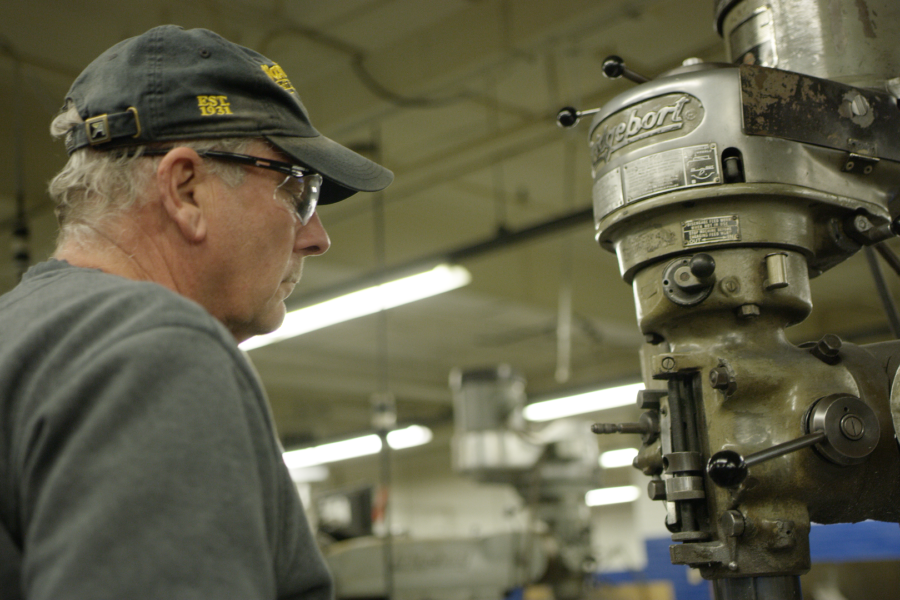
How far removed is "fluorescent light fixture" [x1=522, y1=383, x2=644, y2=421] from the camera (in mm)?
6988

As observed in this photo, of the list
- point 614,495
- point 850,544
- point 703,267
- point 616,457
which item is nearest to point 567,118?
point 703,267

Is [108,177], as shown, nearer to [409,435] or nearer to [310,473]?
[409,435]

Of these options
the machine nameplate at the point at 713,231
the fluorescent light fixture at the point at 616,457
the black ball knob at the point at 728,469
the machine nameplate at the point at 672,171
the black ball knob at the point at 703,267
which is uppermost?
the fluorescent light fixture at the point at 616,457

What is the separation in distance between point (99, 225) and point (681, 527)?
29.4 inches

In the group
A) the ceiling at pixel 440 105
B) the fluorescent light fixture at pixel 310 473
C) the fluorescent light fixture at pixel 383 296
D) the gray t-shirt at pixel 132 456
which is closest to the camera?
the gray t-shirt at pixel 132 456

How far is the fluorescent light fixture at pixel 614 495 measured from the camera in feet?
55.2

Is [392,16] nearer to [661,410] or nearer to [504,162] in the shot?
[504,162]

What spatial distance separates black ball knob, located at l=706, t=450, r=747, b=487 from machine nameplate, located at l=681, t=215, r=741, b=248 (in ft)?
0.90

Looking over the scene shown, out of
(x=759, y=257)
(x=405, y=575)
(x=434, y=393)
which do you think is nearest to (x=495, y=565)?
(x=405, y=575)

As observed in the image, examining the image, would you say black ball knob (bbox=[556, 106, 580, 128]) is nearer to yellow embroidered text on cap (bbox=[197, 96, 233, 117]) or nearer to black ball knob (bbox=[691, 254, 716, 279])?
black ball knob (bbox=[691, 254, 716, 279])

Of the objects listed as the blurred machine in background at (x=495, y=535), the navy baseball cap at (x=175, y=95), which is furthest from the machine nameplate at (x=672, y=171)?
the blurred machine in background at (x=495, y=535)

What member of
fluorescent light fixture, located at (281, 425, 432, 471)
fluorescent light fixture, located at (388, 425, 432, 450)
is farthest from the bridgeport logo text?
fluorescent light fixture, located at (388, 425, 432, 450)

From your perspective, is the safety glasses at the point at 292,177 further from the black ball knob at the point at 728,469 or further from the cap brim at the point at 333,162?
the black ball knob at the point at 728,469

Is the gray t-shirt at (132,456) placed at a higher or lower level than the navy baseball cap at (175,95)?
lower
